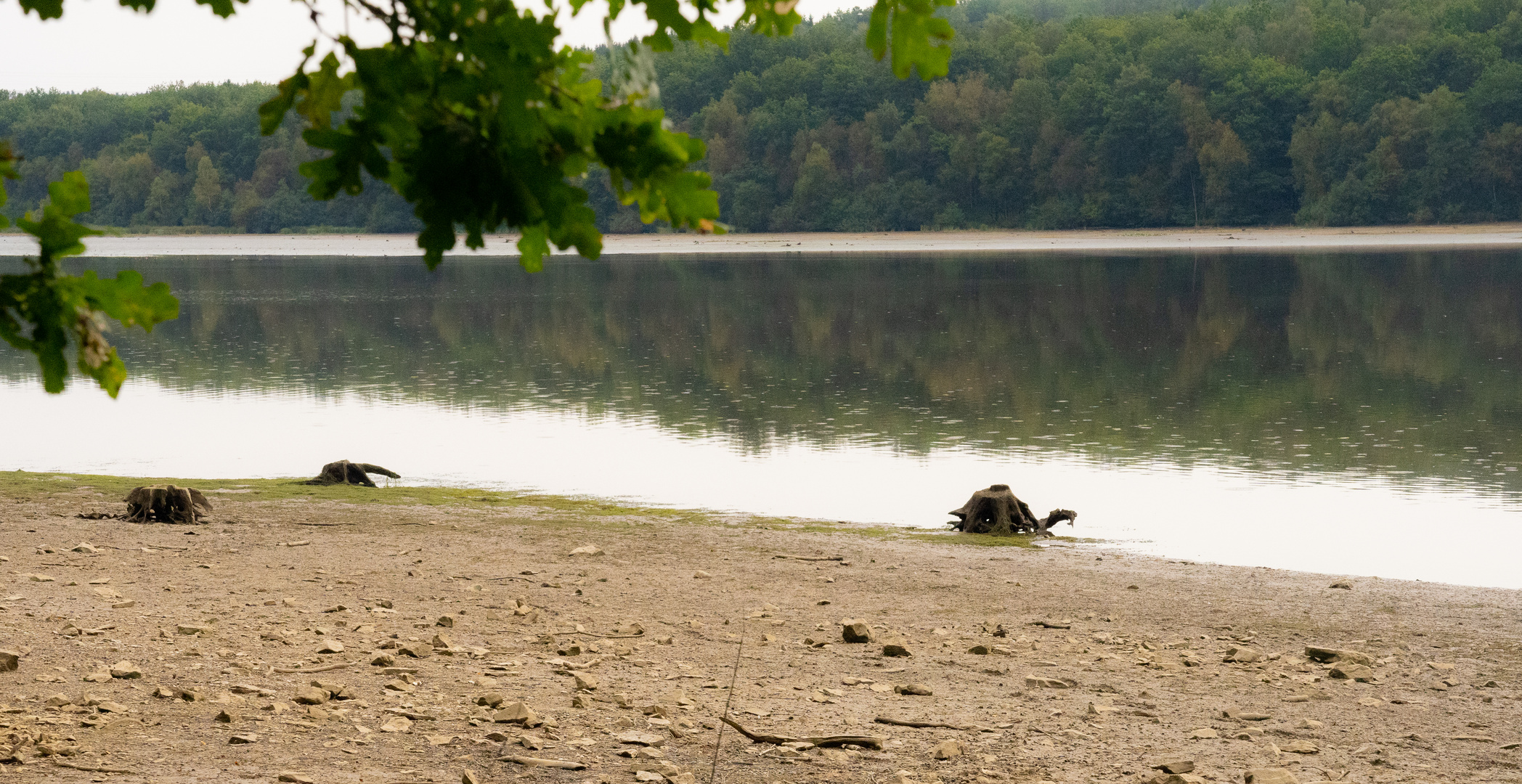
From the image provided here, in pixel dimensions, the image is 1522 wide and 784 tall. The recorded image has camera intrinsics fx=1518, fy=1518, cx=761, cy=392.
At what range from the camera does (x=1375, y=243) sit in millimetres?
90750

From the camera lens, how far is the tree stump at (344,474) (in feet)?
54.1

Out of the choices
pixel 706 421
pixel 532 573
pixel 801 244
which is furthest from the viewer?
pixel 801 244

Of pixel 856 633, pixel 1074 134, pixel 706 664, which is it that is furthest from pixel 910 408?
pixel 1074 134

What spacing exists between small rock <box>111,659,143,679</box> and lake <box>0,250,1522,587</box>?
8.83 metres

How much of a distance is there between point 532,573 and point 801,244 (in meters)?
104

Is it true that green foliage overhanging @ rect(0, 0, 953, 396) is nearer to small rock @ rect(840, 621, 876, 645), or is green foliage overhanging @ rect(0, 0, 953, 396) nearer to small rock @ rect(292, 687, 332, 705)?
small rock @ rect(292, 687, 332, 705)

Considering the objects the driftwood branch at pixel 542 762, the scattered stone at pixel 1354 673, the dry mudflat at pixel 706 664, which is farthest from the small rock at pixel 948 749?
the scattered stone at pixel 1354 673

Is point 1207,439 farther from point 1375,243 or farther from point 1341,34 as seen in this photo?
point 1341,34

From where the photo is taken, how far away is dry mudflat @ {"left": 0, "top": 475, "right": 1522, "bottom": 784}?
20.7ft

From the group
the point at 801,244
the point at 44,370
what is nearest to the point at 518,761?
the point at 44,370

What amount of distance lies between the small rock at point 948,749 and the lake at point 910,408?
7174mm

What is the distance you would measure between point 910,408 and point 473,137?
21.4 meters

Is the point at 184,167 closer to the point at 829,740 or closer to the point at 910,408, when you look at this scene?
the point at 910,408

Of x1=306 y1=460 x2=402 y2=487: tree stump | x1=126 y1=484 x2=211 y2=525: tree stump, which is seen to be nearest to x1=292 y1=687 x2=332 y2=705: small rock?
x1=126 y1=484 x2=211 y2=525: tree stump
